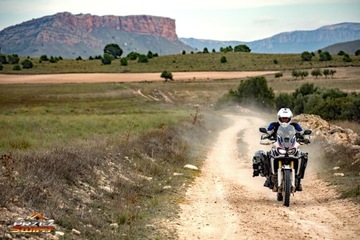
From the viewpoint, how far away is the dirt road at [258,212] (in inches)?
394

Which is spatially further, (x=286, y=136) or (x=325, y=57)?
(x=325, y=57)

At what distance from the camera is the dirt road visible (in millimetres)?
10016

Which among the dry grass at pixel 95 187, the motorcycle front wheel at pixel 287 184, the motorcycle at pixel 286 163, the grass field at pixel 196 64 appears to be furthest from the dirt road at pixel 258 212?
the grass field at pixel 196 64

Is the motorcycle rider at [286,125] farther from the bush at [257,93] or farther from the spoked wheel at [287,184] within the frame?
the bush at [257,93]

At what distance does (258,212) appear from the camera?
39.2 ft

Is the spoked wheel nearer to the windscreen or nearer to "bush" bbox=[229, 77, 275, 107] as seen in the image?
the windscreen

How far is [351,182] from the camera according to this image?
15.0 meters

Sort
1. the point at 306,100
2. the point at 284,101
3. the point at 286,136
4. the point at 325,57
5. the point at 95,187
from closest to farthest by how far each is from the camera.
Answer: the point at 286,136 < the point at 95,187 < the point at 306,100 < the point at 284,101 < the point at 325,57

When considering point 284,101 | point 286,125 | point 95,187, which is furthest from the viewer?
point 284,101

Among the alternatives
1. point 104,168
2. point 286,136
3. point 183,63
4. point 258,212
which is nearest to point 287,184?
point 258,212

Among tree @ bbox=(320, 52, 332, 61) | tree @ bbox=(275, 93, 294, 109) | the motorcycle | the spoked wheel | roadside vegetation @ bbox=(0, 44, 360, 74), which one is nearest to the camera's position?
the spoked wheel

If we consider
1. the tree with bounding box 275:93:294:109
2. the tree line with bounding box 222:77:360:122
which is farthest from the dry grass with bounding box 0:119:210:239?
the tree with bounding box 275:93:294:109

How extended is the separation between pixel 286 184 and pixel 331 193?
287 centimetres

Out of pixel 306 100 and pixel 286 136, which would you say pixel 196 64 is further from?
pixel 286 136
